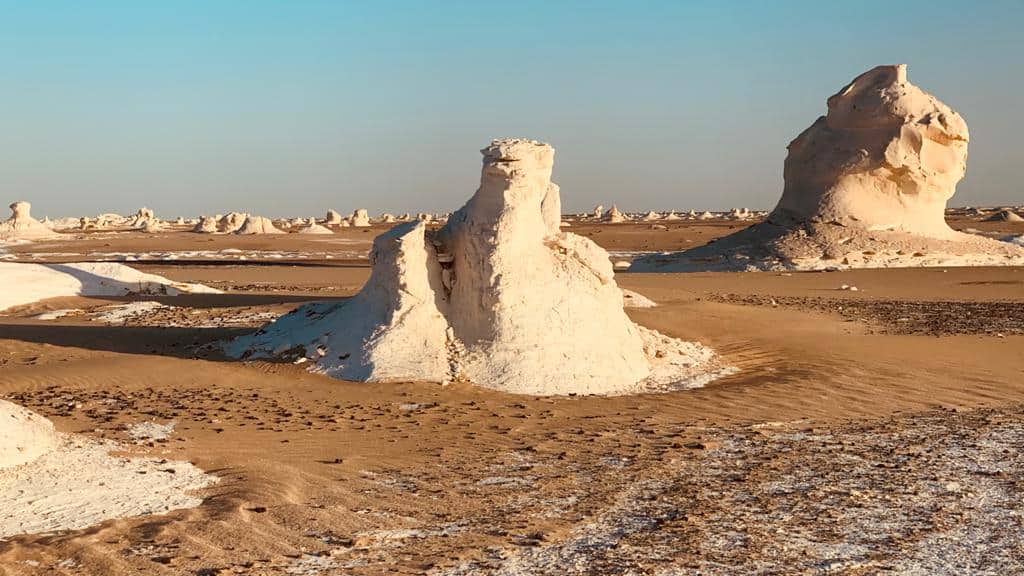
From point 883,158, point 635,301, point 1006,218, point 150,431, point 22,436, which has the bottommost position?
point 150,431

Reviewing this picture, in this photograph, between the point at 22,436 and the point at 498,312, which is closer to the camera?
the point at 22,436

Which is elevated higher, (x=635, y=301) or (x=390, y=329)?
(x=390, y=329)

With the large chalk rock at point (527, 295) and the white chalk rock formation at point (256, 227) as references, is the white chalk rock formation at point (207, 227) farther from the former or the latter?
the large chalk rock at point (527, 295)

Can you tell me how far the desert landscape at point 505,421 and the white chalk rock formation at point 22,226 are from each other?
35520 millimetres

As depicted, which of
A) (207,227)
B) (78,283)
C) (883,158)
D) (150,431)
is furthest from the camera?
(207,227)

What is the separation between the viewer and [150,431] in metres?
8.33

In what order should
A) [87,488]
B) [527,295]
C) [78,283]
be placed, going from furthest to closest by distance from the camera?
1. [78,283]
2. [527,295]
3. [87,488]

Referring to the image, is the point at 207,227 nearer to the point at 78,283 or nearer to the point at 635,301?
the point at 78,283

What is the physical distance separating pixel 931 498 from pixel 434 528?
2.92 metres

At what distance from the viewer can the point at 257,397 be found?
9734 mm

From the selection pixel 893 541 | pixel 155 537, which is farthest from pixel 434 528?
pixel 893 541

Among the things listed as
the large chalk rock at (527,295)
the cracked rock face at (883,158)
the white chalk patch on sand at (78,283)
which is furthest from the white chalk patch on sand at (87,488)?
the cracked rock face at (883,158)

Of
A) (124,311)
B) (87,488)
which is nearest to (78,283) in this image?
(124,311)

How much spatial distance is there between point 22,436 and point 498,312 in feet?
15.7
